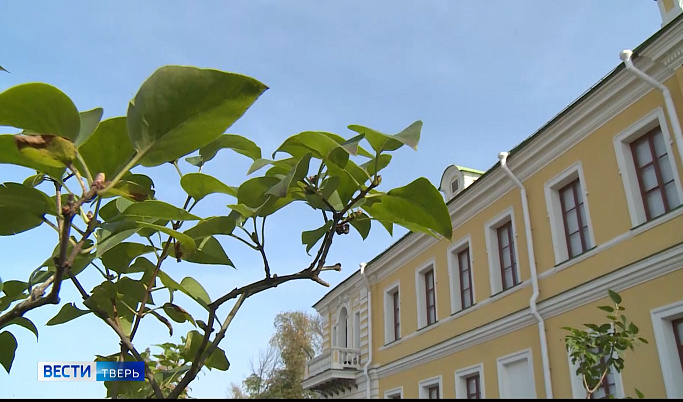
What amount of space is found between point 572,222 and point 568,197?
532 millimetres

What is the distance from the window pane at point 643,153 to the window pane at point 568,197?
65.8 inches

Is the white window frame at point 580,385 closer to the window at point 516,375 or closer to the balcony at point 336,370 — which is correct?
the window at point 516,375

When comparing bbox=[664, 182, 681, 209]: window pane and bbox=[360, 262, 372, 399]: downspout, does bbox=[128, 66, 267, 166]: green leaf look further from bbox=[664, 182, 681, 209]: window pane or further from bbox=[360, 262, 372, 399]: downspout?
bbox=[360, 262, 372, 399]: downspout

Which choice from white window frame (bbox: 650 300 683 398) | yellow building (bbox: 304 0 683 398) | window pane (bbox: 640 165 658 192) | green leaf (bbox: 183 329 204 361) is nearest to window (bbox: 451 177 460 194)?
yellow building (bbox: 304 0 683 398)

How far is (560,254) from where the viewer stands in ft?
37.8

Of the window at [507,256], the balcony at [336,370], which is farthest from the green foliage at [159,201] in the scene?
the balcony at [336,370]

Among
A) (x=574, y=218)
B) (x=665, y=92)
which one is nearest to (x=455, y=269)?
(x=574, y=218)

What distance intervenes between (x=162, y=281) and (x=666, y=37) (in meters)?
9.96

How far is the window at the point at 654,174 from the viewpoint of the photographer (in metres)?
9.50

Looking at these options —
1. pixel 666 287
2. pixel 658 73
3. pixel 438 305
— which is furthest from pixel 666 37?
pixel 438 305

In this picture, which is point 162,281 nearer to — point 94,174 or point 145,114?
point 94,174

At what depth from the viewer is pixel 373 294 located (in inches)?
774

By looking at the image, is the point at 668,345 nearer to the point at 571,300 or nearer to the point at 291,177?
the point at 571,300

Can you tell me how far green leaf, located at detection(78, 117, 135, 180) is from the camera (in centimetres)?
104
